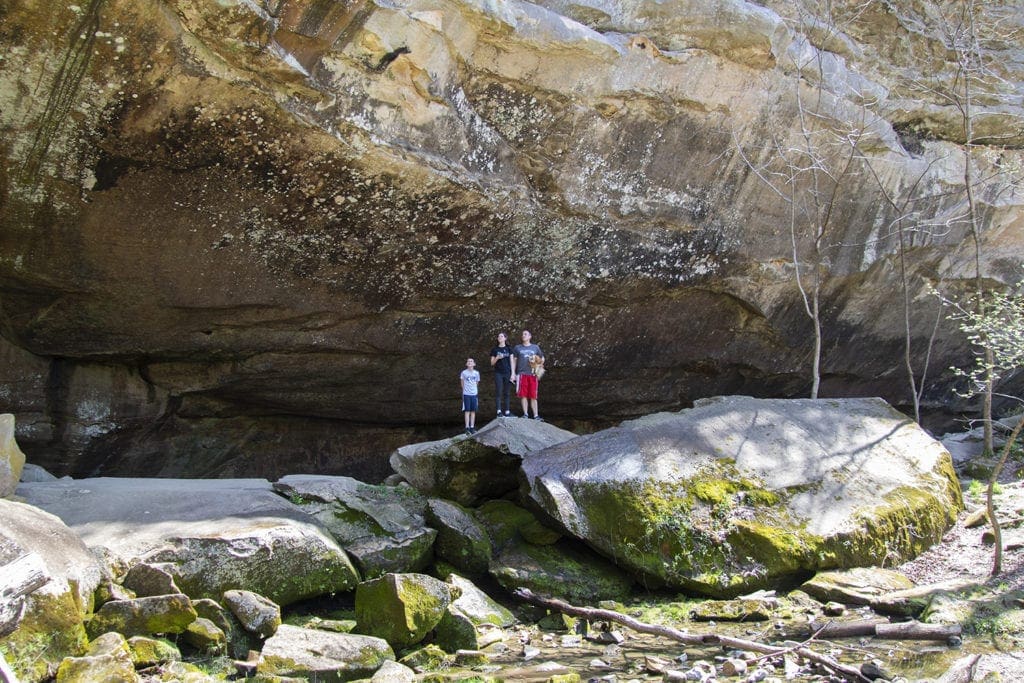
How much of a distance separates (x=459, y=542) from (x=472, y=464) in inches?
48.1

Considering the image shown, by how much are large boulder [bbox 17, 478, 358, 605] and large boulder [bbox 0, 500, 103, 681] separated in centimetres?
47

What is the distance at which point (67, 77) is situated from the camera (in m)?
7.27

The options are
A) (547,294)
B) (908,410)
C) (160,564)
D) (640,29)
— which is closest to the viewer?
(160,564)

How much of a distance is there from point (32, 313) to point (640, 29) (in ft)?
23.7

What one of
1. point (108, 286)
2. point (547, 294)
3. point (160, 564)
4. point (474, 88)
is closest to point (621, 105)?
point (474, 88)

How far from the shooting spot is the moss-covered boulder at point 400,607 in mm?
5957

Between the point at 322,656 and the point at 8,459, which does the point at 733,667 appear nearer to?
the point at 322,656

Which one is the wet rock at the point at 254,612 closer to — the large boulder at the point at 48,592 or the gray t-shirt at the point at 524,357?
the large boulder at the point at 48,592

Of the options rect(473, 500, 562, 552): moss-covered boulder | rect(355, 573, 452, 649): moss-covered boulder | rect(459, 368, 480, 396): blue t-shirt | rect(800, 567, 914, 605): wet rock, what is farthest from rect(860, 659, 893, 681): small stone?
rect(459, 368, 480, 396): blue t-shirt

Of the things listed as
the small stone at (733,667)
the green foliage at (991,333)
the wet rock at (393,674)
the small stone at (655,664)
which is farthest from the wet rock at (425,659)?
the green foliage at (991,333)

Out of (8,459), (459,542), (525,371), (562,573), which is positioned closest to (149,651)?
(8,459)

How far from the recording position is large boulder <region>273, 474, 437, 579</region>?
7.32 metres

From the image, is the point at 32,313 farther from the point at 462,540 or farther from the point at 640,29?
the point at 640,29

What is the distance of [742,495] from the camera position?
7.60 metres
